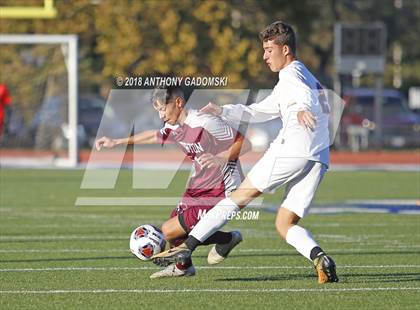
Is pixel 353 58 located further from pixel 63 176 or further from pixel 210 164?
pixel 210 164

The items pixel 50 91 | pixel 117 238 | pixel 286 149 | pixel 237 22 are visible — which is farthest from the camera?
pixel 237 22

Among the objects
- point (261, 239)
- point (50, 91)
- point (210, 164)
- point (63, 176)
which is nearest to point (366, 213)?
point (261, 239)

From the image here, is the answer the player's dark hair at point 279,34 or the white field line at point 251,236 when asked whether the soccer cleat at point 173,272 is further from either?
the white field line at point 251,236

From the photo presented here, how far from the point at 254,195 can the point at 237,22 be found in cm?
2864

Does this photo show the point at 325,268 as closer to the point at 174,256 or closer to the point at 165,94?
the point at 174,256

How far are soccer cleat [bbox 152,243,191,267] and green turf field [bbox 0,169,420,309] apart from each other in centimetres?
17

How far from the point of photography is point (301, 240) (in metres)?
8.06

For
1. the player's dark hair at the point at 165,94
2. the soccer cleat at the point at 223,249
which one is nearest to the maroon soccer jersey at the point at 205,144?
the player's dark hair at the point at 165,94

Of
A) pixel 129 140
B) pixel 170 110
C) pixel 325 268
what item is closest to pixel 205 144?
pixel 170 110

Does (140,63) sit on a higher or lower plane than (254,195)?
lower

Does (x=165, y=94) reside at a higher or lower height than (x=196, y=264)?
higher

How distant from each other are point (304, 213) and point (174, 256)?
96cm

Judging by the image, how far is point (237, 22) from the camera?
3634cm

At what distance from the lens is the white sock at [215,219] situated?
8109 millimetres
